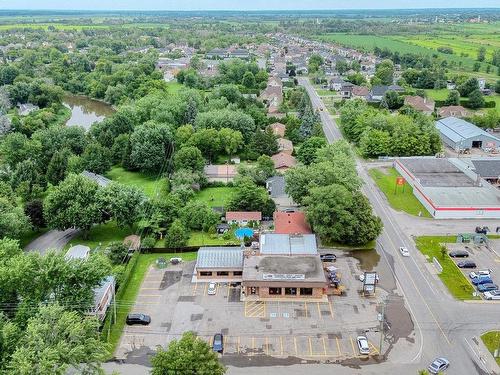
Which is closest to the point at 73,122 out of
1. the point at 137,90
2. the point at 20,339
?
the point at 137,90

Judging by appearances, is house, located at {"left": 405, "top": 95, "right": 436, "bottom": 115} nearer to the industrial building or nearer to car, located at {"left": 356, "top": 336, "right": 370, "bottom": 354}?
the industrial building

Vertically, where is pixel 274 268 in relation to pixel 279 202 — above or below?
above

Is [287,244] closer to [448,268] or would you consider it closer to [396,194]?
[448,268]

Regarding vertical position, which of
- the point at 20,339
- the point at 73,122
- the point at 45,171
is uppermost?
the point at 20,339

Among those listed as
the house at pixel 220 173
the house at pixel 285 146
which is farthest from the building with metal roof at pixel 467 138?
the house at pixel 220 173

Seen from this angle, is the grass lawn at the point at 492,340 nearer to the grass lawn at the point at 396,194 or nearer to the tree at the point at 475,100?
the grass lawn at the point at 396,194

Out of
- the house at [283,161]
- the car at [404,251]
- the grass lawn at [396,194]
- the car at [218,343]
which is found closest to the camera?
the car at [218,343]

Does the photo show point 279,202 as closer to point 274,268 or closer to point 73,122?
point 274,268
